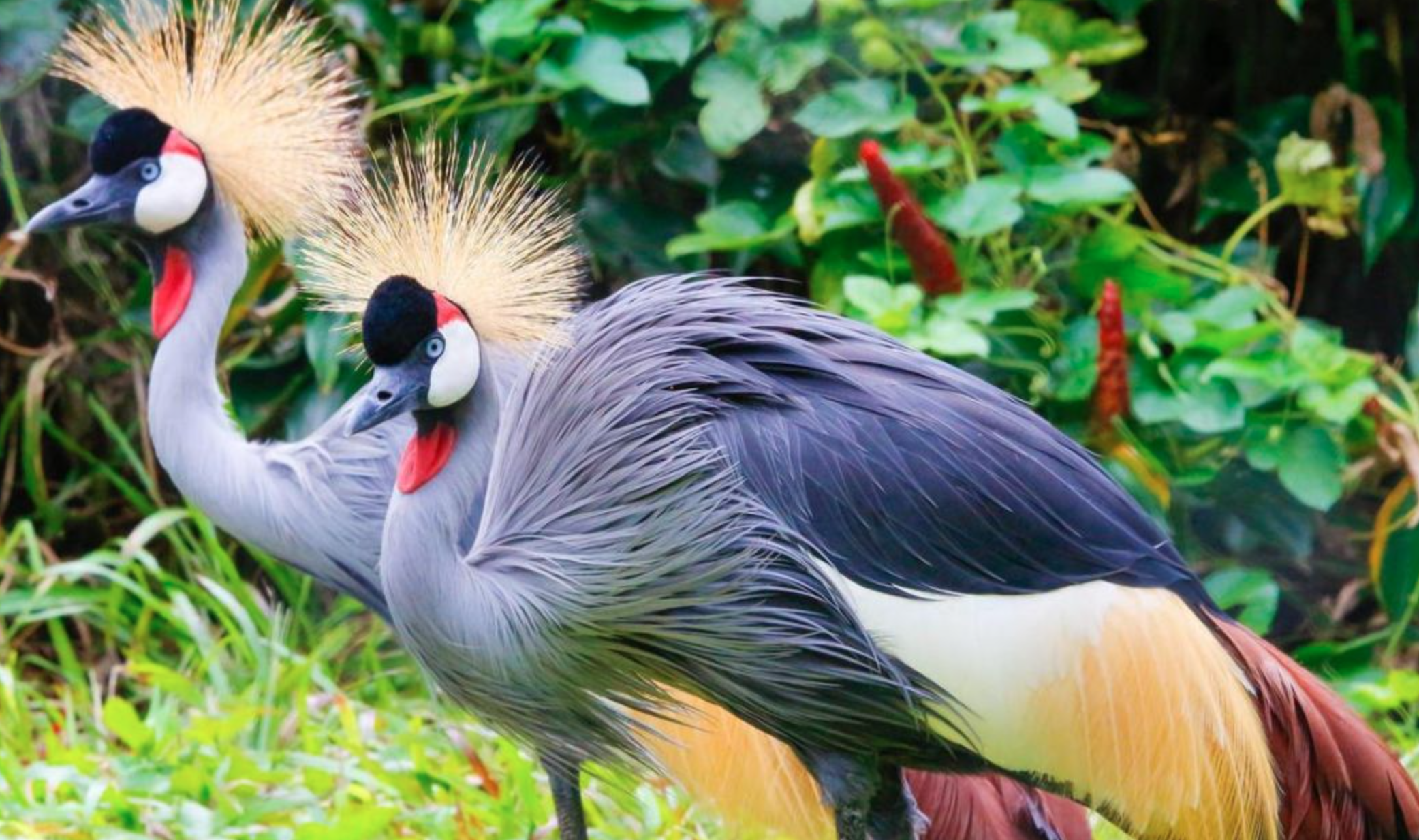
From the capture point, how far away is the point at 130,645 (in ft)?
10.3

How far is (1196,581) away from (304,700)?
1.33m

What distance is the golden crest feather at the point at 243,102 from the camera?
2.60 m

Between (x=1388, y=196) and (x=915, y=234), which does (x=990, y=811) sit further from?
(x=1388, y=196)

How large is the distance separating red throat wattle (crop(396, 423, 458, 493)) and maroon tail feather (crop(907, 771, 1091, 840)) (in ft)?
2.04

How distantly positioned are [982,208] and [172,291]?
3.59 ft

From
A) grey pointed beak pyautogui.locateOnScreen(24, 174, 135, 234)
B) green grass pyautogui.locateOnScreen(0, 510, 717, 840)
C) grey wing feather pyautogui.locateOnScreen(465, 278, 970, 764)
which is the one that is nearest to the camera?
grey wing feather pyautogui.locateOnScreen(465, 278, 970, 764)

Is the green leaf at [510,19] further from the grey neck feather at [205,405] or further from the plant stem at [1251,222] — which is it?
the plant stem at [1251,222]

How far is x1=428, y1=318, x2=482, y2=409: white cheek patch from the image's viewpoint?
1.96m

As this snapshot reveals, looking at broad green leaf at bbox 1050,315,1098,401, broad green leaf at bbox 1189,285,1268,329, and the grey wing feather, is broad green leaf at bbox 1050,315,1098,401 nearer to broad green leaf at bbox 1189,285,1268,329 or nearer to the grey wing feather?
broad green leaf at bbox 1189,285,1268,329

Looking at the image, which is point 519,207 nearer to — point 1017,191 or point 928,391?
point 928,391

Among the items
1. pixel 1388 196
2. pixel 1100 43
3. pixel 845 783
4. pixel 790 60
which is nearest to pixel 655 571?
pixel 845 783

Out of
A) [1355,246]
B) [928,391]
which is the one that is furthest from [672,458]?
[1355,246]

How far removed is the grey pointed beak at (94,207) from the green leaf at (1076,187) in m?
1.22

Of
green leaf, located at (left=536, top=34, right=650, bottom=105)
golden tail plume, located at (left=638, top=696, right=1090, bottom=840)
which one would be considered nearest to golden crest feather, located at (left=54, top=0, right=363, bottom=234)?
green leaf, located at (left=536, top=34, right=650, bottom=105)
